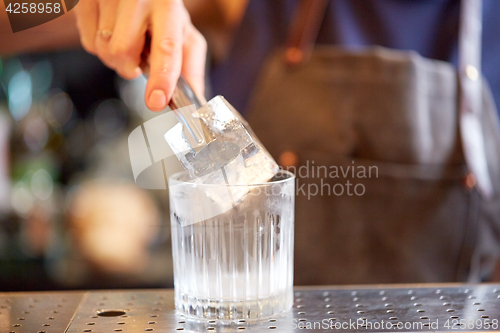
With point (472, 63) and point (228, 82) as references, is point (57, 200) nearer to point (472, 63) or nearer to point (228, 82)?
point (228, 82)

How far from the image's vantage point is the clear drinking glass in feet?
1.62

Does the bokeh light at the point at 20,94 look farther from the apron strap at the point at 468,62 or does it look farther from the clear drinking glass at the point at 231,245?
the clear drinking glass at the point at 231,245

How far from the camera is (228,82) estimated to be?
45.9 inches

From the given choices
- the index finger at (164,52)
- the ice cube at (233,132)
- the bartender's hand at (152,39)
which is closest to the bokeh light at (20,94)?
the bartender's hand at (152,39)

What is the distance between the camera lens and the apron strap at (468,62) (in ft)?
3.37

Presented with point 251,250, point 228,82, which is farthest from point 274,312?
point 228,82

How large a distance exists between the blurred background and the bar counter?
87cm

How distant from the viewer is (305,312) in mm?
539

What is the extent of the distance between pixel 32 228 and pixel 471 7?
1.28 metres

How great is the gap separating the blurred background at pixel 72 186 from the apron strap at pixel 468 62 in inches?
22.4

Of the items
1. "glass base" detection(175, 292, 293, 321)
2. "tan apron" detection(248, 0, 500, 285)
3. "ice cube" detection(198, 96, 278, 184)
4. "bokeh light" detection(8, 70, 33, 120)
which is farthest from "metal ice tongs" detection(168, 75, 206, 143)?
Result: "bokeh light" detection(8, 70, 33, 120)

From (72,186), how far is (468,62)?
3.68ft

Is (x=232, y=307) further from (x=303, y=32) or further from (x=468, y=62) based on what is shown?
(x=468, y=62)

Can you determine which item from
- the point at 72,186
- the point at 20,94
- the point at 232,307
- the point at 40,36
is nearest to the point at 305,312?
the point at 232,307
